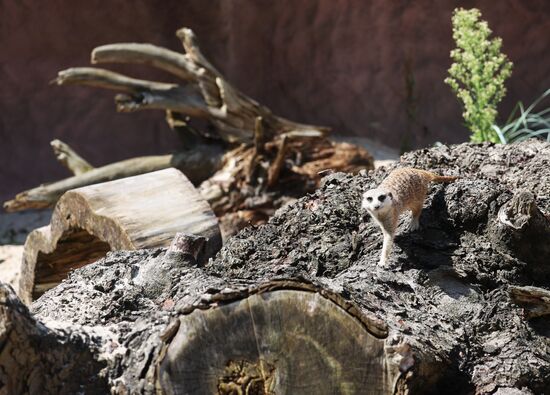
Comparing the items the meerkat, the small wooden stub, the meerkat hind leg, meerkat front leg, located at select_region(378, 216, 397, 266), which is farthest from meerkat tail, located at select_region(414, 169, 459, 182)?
the small wooden stub

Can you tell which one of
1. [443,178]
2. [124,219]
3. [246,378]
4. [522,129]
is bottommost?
[522,129]

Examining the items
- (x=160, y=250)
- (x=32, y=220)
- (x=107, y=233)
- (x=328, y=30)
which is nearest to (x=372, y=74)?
(x=328, y=30)

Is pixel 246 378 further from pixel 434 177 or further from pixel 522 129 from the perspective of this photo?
pixel 522 129

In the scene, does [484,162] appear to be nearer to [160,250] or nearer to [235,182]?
[160,250]

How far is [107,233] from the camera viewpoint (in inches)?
140

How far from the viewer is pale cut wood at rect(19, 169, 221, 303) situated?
3508 mm

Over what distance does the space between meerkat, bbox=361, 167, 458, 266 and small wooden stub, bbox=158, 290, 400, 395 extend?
1.92 feet

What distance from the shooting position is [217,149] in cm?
682

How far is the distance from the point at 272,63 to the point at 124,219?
5865mm

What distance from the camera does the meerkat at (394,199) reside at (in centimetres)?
251

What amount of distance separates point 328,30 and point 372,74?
65 cm

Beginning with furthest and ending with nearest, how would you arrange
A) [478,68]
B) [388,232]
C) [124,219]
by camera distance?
[478,68]
[124,219]
[388,232]

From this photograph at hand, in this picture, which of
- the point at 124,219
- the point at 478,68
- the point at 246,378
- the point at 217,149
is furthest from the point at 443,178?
the point at 217,149

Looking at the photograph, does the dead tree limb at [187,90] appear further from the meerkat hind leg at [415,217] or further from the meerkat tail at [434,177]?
the meerkat hind leg at [415,217]
